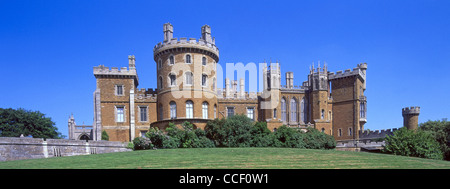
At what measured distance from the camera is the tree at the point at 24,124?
4456cm

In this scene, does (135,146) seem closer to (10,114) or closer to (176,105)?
(176,105)

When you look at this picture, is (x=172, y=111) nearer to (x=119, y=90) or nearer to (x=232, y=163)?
(x=119, y=90)

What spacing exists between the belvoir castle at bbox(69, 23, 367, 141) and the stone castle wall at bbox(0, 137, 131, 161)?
7.21 meters

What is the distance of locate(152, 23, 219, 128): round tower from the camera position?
37375 mm

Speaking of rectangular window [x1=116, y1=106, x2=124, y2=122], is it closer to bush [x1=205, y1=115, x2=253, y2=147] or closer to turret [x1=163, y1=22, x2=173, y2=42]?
turret [x1=163, y1=22, x2=173, y2=42]

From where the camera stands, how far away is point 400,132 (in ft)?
103

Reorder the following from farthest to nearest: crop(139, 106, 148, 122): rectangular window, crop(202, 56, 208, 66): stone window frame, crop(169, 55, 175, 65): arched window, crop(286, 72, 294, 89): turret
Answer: crop(286, 72, 294, 89): turret < crop(139, 106, 148, 122): rectangular window < crop(202, 56, 208, 66): stone window frame < crop(169, 55, 175, 65): arched window

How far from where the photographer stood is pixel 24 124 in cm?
4588

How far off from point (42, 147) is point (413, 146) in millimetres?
30174

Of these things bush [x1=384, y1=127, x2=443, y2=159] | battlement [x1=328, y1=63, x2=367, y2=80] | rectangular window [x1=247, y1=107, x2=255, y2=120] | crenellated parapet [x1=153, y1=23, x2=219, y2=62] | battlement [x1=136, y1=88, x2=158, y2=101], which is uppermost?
crenellated parapet [x1=153, y1=23, x2=219, y2=62]

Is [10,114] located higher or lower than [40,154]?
higher

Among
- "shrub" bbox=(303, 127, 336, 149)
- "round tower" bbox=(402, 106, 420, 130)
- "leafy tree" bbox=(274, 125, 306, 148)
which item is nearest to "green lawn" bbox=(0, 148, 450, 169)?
"leafy tree" bbox=(274, 125, 306, 148)
